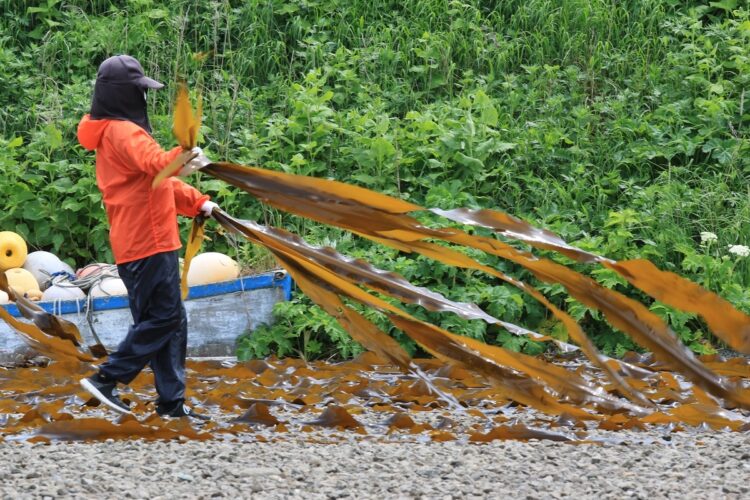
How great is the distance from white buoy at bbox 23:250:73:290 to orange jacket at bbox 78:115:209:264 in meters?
3.64

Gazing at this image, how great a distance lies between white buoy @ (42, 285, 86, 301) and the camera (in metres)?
7.94

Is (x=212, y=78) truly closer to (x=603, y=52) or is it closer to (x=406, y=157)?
(x=406, y=157)

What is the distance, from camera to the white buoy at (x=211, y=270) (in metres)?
8.02

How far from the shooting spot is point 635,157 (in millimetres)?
9180

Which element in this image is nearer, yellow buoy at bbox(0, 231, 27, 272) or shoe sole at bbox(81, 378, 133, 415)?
shoe sole at bbox(81, 378, 133, 415)

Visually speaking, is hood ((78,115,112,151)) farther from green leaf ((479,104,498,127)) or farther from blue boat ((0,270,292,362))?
green leaf ((479,104,498,127))

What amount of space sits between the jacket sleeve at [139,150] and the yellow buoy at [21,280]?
11.5 feet

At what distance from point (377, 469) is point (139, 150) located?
6.13 feet

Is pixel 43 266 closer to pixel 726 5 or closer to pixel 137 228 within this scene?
pixel 137 228

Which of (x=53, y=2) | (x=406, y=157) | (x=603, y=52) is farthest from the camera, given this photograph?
(x=53, y=2)

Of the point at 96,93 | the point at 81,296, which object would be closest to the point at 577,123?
the point at 81,296

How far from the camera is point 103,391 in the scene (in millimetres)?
5023

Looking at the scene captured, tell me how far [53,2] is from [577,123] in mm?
5777

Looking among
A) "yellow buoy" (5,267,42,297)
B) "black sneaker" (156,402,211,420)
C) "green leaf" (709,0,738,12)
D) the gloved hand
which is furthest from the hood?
"green leaf" (709,0,738,12)
